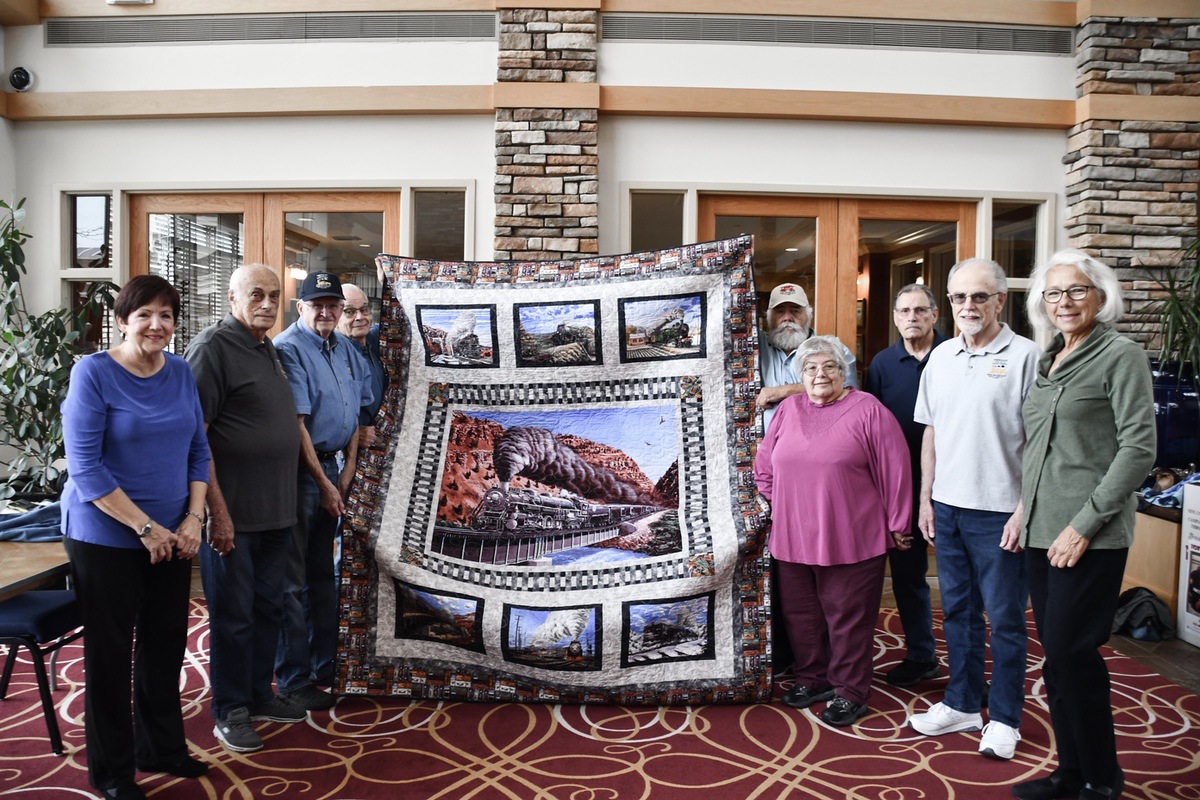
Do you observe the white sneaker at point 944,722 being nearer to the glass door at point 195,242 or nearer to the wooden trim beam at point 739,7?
the wooden trim beam at point 739,7

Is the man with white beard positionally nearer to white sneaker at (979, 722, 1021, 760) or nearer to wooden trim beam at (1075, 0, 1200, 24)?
white sneaker at (979, 722, 1021, 760)

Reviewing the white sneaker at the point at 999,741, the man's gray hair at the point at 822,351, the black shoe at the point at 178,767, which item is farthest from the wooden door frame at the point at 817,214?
the black shoe at the point at 178,767

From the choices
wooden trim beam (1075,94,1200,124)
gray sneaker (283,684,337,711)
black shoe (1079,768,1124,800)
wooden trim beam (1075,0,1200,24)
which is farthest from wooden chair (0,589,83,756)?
wooden trim beam (1075,0,1200,24)

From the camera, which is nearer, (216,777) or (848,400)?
(216,777)

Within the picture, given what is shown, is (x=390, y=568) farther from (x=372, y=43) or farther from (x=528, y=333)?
(x=372, y=43)

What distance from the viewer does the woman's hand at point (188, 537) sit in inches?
78.2

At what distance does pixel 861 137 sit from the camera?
4344 millimetres

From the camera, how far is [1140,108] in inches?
167

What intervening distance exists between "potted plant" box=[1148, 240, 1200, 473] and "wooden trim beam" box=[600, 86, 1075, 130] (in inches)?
45.5

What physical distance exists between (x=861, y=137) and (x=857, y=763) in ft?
11.3

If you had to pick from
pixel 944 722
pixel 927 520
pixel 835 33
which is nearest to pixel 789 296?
pixel 927 520

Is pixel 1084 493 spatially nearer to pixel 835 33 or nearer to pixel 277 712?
pixel 277 712

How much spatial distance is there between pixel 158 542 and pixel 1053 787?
2480 millimetres

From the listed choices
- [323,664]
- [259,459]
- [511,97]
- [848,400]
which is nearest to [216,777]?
[323,664]
